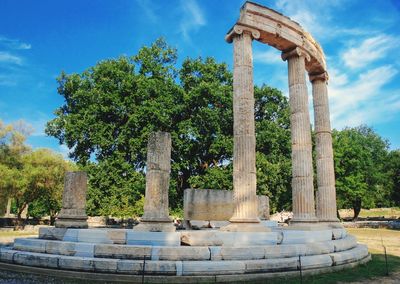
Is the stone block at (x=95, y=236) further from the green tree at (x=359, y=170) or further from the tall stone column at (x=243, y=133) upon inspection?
the green tree at (x=359, y=170)

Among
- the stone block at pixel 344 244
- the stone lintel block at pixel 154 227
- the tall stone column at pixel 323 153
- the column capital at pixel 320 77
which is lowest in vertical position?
the stone block at pixel 344 244

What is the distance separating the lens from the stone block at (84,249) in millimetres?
9914

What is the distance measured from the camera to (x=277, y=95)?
33.2 m

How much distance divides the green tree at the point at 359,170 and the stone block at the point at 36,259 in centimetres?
4307

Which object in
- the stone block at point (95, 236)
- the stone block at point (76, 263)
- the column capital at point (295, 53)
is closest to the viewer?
the stone block at point (76, 263)

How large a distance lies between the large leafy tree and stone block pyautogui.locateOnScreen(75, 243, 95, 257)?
1620 centimetres

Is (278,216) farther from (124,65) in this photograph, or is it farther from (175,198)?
(124,65)

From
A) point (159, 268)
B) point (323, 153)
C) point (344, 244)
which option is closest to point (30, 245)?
point (159, 268)

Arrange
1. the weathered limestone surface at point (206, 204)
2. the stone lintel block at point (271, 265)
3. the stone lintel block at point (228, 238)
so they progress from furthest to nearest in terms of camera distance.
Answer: the weathered limestone surface at point (206, 204) < the stone lintel block at point (228, 238) < the stone lintel block at point (271, 265)

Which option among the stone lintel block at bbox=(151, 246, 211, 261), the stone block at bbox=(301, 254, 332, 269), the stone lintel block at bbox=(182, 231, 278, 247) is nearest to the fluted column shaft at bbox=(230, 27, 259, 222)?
the stone lintel block at bbox=(182, 231, 278, 247)

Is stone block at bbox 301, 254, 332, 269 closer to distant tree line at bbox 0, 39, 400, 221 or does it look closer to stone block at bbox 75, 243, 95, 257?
stone block at bbox 75, 243, 95, 257

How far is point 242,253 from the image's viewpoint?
32.9 ft

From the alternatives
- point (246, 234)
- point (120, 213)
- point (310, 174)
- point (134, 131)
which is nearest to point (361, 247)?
point (310, 174)

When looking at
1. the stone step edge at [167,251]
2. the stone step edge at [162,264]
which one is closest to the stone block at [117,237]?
the stone step edge at [167,251]
